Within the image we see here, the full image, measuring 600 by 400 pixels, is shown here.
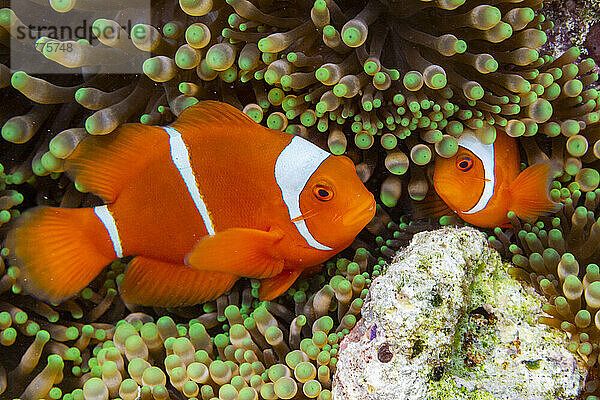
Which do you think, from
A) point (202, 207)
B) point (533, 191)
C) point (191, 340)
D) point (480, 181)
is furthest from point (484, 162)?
point (191, 340)

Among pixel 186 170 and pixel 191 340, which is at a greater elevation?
pixel 186 170

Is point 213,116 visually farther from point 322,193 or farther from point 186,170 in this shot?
point 322,193

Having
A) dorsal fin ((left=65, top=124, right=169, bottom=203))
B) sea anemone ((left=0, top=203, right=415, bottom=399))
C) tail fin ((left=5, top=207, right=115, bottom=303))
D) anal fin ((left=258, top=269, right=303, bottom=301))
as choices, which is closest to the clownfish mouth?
sea anemone ((left=0, top=203, right=415, bottom=399))

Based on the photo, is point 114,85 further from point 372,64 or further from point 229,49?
point 372,64

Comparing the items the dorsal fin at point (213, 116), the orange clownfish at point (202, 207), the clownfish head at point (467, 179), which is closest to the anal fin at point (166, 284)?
the orange clownfish at point (202, 207)

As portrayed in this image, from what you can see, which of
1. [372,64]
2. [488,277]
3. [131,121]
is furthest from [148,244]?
[488,277]

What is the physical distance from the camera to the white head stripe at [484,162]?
4.99 feet

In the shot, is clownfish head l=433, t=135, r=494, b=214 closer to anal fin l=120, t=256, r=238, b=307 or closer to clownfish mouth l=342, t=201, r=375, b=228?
clownfish mouth l=342, t=201, r=375, b=228

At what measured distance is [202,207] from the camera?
4.84 ft

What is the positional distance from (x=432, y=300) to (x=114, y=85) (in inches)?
43.6

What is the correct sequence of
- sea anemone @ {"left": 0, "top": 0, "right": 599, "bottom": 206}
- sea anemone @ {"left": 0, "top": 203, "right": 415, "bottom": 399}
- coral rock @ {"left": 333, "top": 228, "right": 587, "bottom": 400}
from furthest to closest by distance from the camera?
sea anemone @ {"left": 0, "top": 0, "right": 599, "bottom": 206} < sea anemone @ {"left": 0, "top": 203, "right": 415, "bottom": 399} < coral rock @ {"left": 333, "top": 228, "right": 587, "bottom": 400}

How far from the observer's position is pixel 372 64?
1.31 meters

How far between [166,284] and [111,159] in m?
0.40

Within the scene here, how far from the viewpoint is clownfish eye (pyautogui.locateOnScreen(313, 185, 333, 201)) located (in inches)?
56.0
